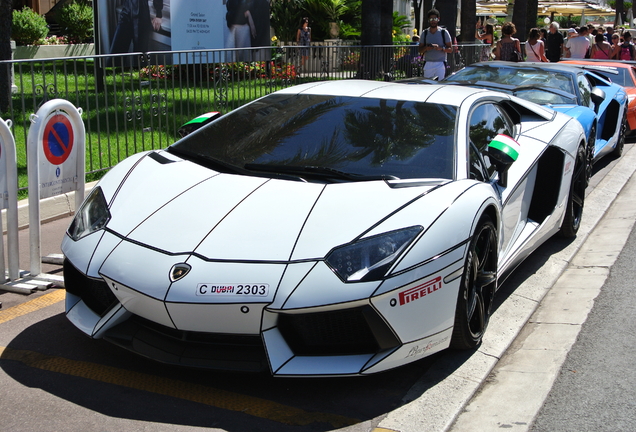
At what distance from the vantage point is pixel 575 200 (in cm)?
602

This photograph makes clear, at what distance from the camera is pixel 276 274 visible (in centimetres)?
311

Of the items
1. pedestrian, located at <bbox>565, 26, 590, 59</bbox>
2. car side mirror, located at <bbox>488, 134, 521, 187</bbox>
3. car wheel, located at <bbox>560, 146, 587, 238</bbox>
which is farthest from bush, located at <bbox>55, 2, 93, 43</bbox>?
car side mirror, located at <bbox>488, 134, 521, 187</bbox>

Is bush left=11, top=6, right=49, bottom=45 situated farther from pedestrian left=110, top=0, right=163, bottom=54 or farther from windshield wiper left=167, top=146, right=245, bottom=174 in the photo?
windshield wiper left=167, top=146, right=245, bottom=174

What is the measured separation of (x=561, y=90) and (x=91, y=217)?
18.7 ft

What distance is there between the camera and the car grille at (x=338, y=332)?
10.2ft

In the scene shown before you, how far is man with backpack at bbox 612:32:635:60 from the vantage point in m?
17.0

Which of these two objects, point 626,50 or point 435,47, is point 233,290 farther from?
point 626,50

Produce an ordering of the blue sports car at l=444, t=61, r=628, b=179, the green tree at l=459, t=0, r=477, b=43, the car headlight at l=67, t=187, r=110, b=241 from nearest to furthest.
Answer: the car headlight at l=67, t=187, r=110, b=241
the blue sports car at l=444, t=61, r=628, b=179
the green tree at l=459, t=0, r=477, b=43

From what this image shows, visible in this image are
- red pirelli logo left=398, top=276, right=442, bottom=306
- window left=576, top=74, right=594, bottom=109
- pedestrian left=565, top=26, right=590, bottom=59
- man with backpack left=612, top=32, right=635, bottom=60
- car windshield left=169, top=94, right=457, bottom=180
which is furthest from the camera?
man with backpack left=612, top=32, right=635, bottom=60

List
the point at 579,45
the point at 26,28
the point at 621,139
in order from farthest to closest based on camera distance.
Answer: the point at 26,28, the point at 579,45, the point at 621,139

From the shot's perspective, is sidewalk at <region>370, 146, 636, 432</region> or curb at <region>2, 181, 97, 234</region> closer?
sidewalk at <region>370, 146, 636, 432</region>

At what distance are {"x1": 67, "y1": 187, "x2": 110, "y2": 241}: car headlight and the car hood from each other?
51mm

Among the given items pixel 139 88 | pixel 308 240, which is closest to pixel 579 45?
pixel 139 88

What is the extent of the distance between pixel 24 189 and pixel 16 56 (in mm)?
12326
